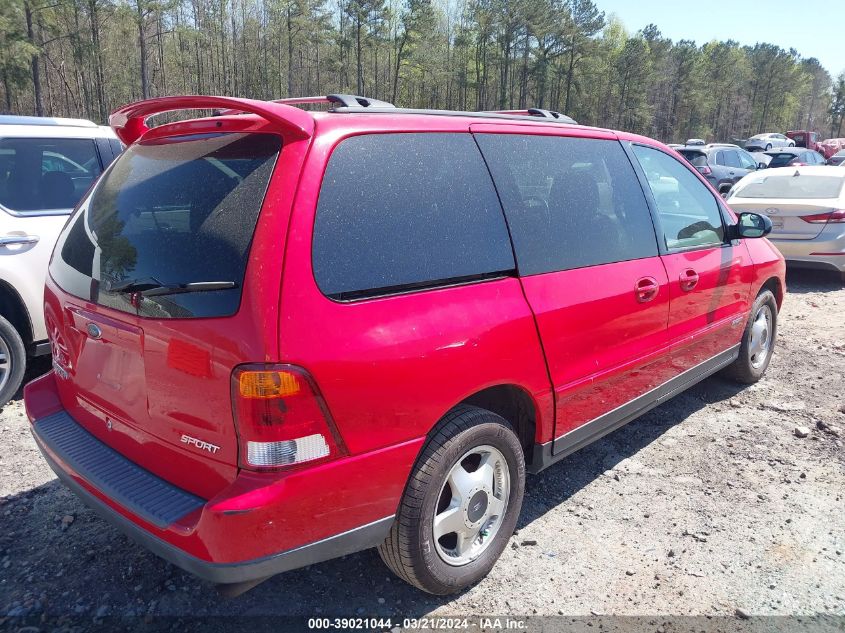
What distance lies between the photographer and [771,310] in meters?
5.10

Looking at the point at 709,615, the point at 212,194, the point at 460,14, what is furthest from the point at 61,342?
the point at 460,14

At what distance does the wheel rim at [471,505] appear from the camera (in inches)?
97.0

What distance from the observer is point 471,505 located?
99.8 inches

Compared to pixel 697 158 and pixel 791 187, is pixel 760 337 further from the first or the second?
pixel 697 158

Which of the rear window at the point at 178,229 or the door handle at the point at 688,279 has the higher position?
the rear window at the point at 178,229

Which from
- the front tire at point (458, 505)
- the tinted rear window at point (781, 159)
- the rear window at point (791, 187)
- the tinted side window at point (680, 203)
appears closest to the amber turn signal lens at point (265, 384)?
the front tire at point (458, 505)

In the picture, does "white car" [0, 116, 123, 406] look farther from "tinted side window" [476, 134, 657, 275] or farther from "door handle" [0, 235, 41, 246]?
"tinted side window" [476, 134, 657, 275]

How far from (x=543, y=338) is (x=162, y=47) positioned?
5390cm

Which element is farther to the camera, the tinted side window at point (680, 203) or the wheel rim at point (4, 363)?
the wheel rim at point (4, 363)

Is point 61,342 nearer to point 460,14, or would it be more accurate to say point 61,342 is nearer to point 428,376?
point 428,376

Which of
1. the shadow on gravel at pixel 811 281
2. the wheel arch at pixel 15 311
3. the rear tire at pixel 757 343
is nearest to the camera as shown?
the wheel arch at pixel 15 311

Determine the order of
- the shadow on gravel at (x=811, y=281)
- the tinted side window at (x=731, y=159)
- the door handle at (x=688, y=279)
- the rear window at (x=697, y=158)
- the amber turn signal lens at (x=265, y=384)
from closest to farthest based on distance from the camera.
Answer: the amber turn signal lens at (x=265, y=384)
the door handle at (x=688, y=279)
the shadow on gravel at (x=811, y=281)
the rear window at (x=697, y=158)
the tinted side window at (x=731, y=159)

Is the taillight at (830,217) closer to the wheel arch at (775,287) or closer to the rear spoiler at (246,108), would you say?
the wheel arch at (775,287)

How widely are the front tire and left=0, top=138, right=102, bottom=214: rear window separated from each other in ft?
12.3
